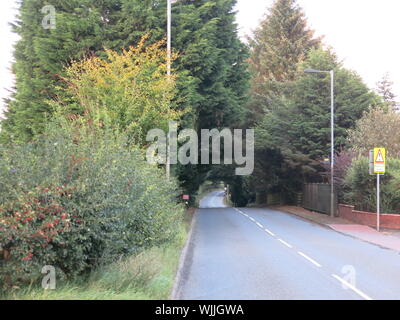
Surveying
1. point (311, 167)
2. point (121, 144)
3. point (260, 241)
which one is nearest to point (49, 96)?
point (260, 241)

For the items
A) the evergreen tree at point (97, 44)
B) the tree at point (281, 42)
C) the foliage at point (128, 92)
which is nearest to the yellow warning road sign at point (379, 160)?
the evergreen tree at point (97, 44)

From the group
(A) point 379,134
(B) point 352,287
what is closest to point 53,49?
(B) point 352,287

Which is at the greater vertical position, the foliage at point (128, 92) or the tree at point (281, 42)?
the tree at point (281, 42)

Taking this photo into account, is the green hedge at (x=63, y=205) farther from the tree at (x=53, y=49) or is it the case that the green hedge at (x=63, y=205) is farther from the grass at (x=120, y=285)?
the tree at (x=53, y=49)

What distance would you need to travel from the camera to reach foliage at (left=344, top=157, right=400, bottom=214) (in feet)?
80.8

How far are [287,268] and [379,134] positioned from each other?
753 inches

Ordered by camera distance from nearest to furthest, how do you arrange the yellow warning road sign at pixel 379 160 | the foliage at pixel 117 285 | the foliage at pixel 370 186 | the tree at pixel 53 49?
the foliage at pixel 117 285 → the tree at pixel 53 49 → the yellow warning road sign at pixel 379 160 → the foliage at pixel 370 186

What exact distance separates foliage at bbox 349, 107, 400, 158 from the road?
960 centimetres

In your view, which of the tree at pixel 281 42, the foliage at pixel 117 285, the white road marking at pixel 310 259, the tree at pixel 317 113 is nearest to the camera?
the foliage at pixel 117 285

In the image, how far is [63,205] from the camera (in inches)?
300

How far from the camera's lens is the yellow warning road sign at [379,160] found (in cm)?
2309

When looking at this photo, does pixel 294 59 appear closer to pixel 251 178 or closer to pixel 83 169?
pixel 251 178

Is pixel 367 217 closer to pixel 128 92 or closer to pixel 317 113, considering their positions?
pixel 317 113

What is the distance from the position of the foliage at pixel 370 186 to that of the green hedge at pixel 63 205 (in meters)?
17.8
